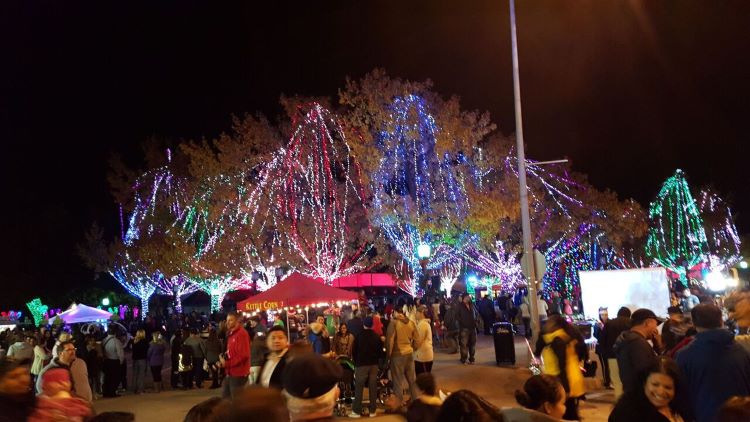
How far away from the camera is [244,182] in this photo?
1077 inches

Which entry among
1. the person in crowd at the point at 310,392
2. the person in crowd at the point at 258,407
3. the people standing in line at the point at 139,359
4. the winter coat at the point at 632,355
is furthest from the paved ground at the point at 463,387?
the person in crowd at the point at 258,407

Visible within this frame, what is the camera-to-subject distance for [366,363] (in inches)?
422

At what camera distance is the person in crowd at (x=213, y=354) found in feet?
49.6

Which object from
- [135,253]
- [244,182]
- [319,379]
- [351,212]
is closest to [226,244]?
[244,182]

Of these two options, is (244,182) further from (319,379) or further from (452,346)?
(319,379)

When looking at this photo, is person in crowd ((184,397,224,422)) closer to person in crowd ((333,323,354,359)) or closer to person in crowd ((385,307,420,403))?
person in crowd ((385,307,420,403))

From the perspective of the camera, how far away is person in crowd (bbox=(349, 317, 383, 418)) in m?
10.6

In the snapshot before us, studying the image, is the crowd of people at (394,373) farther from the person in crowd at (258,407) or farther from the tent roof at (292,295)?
the tent roof at (292,295)

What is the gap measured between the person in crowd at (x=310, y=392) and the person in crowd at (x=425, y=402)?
3.49 ft

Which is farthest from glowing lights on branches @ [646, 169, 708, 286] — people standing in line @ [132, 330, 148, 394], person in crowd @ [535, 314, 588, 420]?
person in crowd @ [535, 314, 588, 420]

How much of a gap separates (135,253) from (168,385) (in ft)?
59.3

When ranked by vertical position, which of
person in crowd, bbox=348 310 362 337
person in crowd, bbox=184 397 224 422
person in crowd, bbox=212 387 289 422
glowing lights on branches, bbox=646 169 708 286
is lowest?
person in crowd, bbox=184 397 224 422

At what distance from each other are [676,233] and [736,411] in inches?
1874

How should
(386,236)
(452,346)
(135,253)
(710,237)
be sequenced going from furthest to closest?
(710,237) < (135,253) < (386,236) < (452,346)
